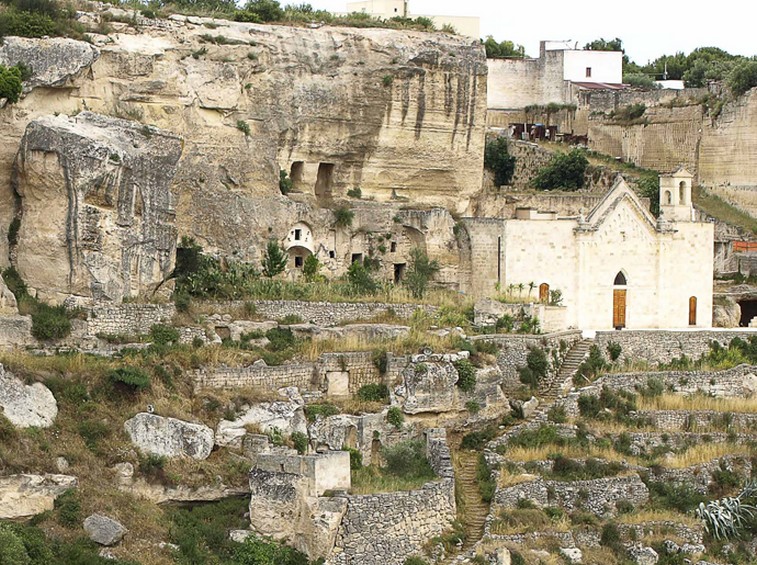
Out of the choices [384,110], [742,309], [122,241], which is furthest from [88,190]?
[742,309]

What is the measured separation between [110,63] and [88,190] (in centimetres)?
506

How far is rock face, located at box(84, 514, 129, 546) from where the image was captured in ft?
96.8

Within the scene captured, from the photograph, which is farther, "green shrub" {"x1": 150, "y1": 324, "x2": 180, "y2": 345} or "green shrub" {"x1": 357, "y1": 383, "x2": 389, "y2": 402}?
"green shrub" {"x1": 357, "y1": 383, "x2": 389, "y2": 402}

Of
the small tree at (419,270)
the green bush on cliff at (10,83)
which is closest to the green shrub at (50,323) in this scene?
the green bush on cliff at (10,83)

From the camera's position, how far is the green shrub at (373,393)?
36906mm

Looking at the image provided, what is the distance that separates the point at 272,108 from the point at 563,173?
49.4ft

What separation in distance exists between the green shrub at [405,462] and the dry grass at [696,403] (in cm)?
677

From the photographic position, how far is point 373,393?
121 feet

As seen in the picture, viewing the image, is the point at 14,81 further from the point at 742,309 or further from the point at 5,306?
the point at 742,309

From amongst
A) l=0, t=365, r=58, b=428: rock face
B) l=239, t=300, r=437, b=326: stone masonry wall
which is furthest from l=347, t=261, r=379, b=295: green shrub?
l=0, t=365, r=58, b=428: rock face

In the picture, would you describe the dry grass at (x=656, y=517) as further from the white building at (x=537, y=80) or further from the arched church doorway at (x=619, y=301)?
the white building at (x=537, y=80)

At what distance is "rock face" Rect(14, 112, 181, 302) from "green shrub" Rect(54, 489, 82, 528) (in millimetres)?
7346

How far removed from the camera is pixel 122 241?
37.1m

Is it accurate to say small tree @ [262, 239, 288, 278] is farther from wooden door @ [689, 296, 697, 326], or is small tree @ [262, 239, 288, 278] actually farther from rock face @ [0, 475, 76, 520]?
rock face @ [0, 475, 76, 520]
